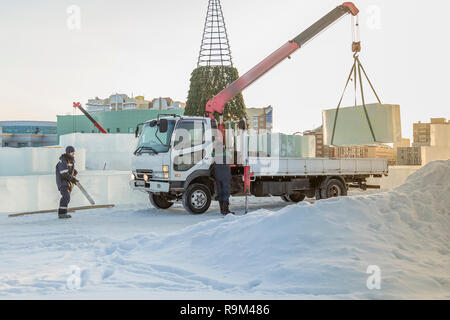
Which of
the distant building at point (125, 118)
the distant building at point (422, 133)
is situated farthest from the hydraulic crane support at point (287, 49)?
the distant building at point (125, 118)

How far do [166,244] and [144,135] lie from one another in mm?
4856

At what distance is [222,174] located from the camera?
1102cm

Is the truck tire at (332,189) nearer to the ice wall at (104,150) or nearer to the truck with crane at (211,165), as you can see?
the truck with crane at (211,165)

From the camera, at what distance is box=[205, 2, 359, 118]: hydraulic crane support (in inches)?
537

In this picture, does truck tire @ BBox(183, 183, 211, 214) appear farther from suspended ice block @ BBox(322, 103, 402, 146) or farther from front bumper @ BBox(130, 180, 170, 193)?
suspended ice block @ BBox(322, 103, 402, 146)

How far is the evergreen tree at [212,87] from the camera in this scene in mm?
18734

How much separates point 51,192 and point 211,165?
16.1ft

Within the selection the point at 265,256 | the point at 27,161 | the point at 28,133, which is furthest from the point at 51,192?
the point at 28,133

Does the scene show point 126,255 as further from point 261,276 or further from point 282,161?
point 282,161

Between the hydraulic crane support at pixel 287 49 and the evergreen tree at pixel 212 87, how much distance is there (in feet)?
16.1

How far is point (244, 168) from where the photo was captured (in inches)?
460

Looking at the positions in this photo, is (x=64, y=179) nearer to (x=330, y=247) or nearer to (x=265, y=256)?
(x=265, y=256)

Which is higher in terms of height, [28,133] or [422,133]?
[28,133]
